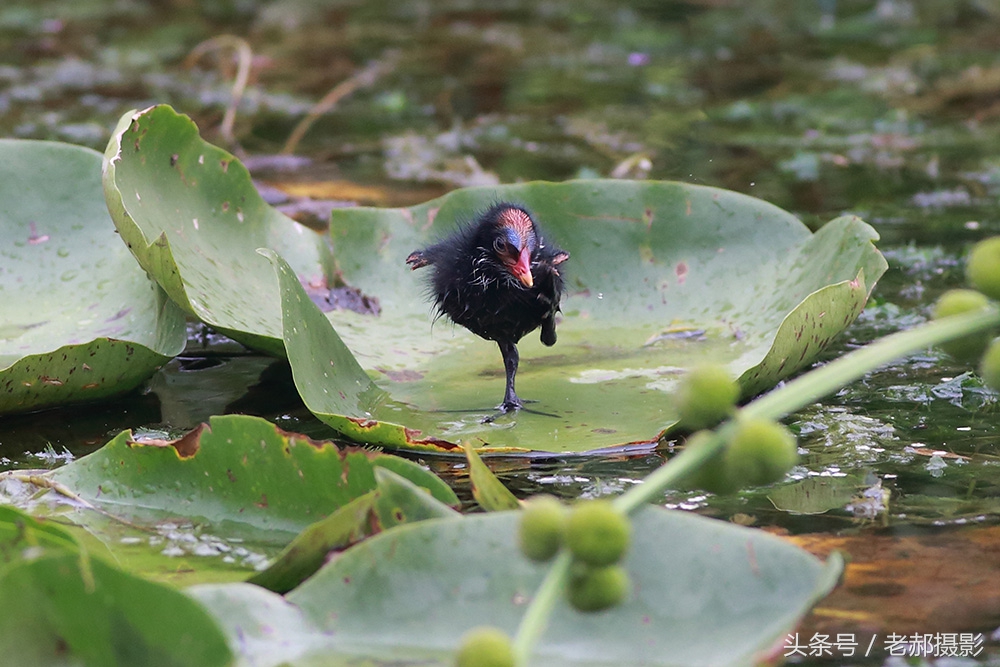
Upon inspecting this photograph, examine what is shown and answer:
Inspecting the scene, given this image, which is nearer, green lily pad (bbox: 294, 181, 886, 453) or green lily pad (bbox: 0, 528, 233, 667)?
green lily pad (bbox: 0, 528, 233, 667)

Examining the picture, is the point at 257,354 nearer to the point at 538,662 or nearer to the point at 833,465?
the point at 833,465

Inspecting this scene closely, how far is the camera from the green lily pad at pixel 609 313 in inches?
101

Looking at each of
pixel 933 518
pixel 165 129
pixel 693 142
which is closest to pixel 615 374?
pixel 933 518

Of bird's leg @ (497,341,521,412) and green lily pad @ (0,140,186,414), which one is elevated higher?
green lily pad @ (0,140,186,414)

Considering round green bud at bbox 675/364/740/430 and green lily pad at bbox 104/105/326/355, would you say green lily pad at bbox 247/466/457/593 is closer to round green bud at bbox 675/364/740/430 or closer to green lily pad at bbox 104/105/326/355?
round green bud at bbox 675/364/740/430

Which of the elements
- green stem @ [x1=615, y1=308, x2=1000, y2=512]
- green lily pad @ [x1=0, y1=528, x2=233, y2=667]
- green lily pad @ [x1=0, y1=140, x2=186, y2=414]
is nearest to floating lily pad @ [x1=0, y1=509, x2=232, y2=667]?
green lily pad @ [x1=0, y1=528, x2=233, y2=667]

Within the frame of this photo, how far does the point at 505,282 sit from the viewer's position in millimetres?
2965

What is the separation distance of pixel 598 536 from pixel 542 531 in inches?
2.1

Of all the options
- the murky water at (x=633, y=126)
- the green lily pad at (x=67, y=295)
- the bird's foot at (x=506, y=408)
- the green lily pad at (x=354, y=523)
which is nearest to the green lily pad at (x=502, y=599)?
the green lily pad at (x=354, y=523)

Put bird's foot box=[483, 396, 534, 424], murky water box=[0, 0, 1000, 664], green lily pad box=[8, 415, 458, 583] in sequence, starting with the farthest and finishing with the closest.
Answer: bird's foot box=[483, 396, 534, 424] < murky water box=[0, 0, 1000, 664] < green lily pad box=[8, 415, 458, 583]

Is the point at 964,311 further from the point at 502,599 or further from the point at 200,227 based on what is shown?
the point at 200,227

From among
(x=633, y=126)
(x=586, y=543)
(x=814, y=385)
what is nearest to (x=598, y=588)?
(x=586, y=543)

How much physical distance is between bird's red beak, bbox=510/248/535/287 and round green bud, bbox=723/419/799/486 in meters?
1.57

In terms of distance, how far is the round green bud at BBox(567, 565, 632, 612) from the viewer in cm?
114
